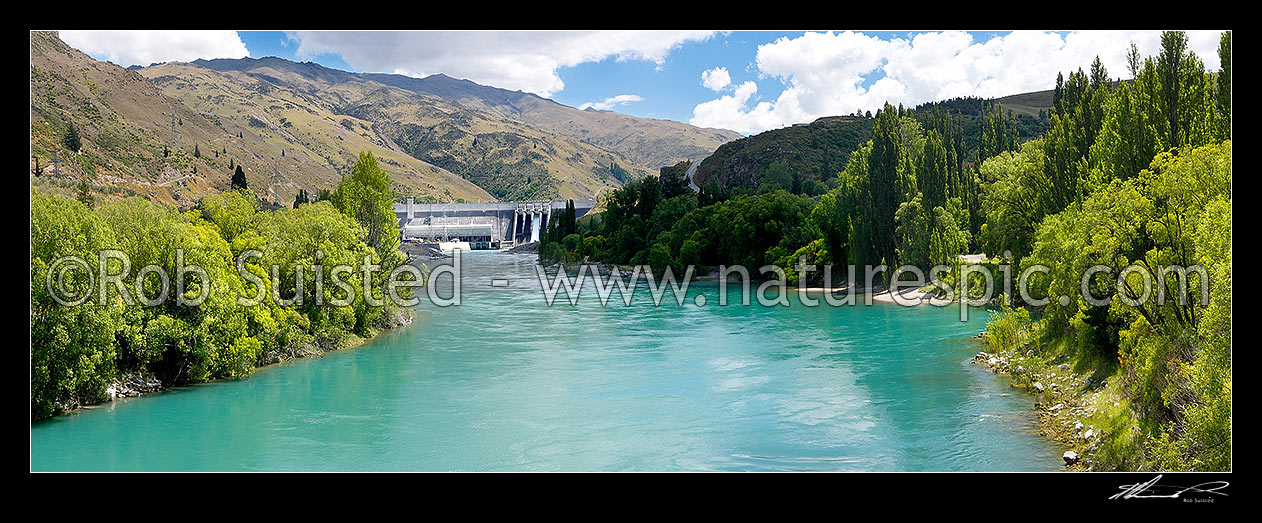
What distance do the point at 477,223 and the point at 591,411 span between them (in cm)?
13230

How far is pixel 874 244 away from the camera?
52.1m

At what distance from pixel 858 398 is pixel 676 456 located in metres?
7.26

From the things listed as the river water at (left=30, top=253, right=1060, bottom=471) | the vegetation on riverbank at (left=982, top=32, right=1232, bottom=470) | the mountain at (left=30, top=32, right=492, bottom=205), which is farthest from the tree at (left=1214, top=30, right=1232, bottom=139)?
the mountain at (left=30, top=32, right=492, bottom=205)

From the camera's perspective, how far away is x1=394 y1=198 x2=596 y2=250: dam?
14775 cm

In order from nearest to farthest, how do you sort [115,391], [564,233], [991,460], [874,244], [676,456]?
[991,460] → [676,456] → [115,391] → [874,244] → [564,233]

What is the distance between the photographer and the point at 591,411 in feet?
72.5

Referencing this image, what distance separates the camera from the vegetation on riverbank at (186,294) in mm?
19453

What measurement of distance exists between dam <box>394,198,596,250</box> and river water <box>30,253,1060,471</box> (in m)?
114

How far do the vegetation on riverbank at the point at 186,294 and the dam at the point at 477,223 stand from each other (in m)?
111
